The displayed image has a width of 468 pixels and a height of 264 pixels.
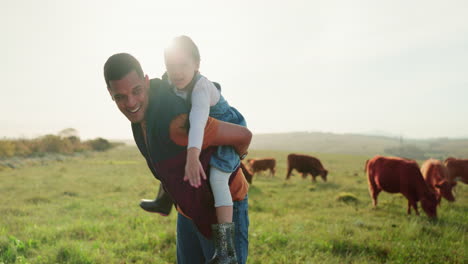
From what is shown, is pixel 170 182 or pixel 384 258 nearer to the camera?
pixel 170 182

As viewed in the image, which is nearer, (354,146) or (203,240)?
(203,240)

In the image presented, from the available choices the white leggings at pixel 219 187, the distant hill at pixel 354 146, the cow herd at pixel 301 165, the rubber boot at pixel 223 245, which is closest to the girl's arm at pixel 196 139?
the white leggings at pixel 219 187

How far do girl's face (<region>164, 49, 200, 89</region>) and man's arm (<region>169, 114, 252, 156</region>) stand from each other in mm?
241

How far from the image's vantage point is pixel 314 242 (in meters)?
5.21

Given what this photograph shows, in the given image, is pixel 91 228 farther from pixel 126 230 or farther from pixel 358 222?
pixel 358 222

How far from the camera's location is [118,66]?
147cm

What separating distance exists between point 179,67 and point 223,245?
3.41ft

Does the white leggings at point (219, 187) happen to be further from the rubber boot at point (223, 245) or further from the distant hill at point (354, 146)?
the distant hill at point (354, 146)

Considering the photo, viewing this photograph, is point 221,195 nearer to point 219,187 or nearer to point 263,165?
point 219,187

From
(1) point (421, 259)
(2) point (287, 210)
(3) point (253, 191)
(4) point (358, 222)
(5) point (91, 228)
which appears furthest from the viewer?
(3) point (253, 191)

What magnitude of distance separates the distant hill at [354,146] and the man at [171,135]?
89.7 m

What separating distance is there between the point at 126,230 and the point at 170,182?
518 centimetres

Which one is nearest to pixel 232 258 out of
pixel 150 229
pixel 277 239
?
pixel 277 239

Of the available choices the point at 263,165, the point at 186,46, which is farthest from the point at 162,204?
the point at 263,165
